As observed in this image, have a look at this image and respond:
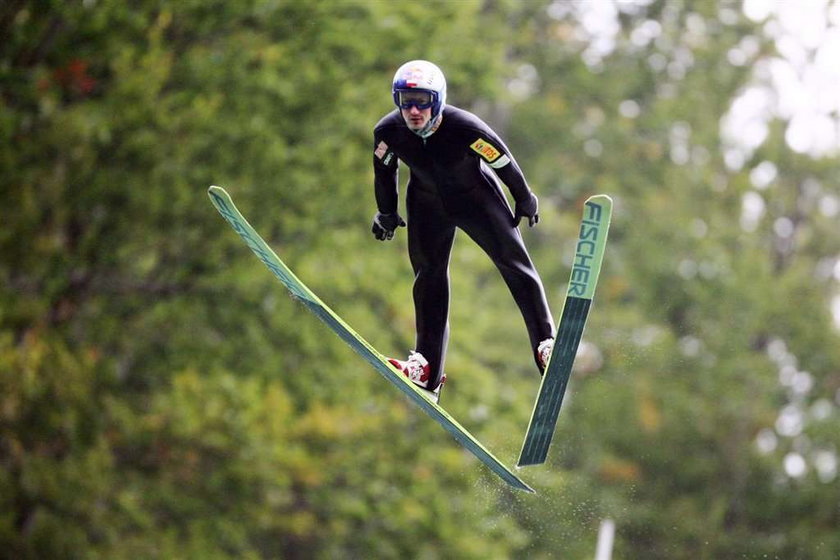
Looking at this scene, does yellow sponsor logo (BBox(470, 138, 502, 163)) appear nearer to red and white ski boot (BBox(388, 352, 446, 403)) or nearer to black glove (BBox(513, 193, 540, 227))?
black glove (BBox(513, 193, 540, 227))

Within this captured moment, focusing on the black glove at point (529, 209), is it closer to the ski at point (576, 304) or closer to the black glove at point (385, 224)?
the ski at point (576, 304)

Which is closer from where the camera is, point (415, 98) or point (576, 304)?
point (415, 98)

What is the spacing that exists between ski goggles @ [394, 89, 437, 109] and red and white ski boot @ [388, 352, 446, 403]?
64.1 inches

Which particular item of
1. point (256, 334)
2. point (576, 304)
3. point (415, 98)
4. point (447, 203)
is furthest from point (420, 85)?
point (256, 334)

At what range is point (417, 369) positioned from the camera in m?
8.20

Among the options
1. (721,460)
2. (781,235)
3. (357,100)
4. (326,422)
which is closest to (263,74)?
(357,100)

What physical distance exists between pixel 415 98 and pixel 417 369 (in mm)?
1744

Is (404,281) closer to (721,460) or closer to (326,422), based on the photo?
(326,422)

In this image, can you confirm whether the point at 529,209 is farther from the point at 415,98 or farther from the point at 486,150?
the point at 415,98

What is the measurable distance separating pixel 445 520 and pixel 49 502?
5.49 metres

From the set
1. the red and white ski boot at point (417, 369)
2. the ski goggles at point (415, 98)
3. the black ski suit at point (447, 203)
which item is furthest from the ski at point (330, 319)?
the ski goggles at point (415, 98)

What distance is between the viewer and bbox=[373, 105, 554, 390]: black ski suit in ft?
24.2

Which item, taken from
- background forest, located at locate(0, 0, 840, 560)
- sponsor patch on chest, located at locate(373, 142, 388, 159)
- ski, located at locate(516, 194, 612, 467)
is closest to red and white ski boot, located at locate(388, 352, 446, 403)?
ski, located at locate(516, 194, 612, 467)

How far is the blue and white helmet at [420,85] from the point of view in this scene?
7.06 metres
